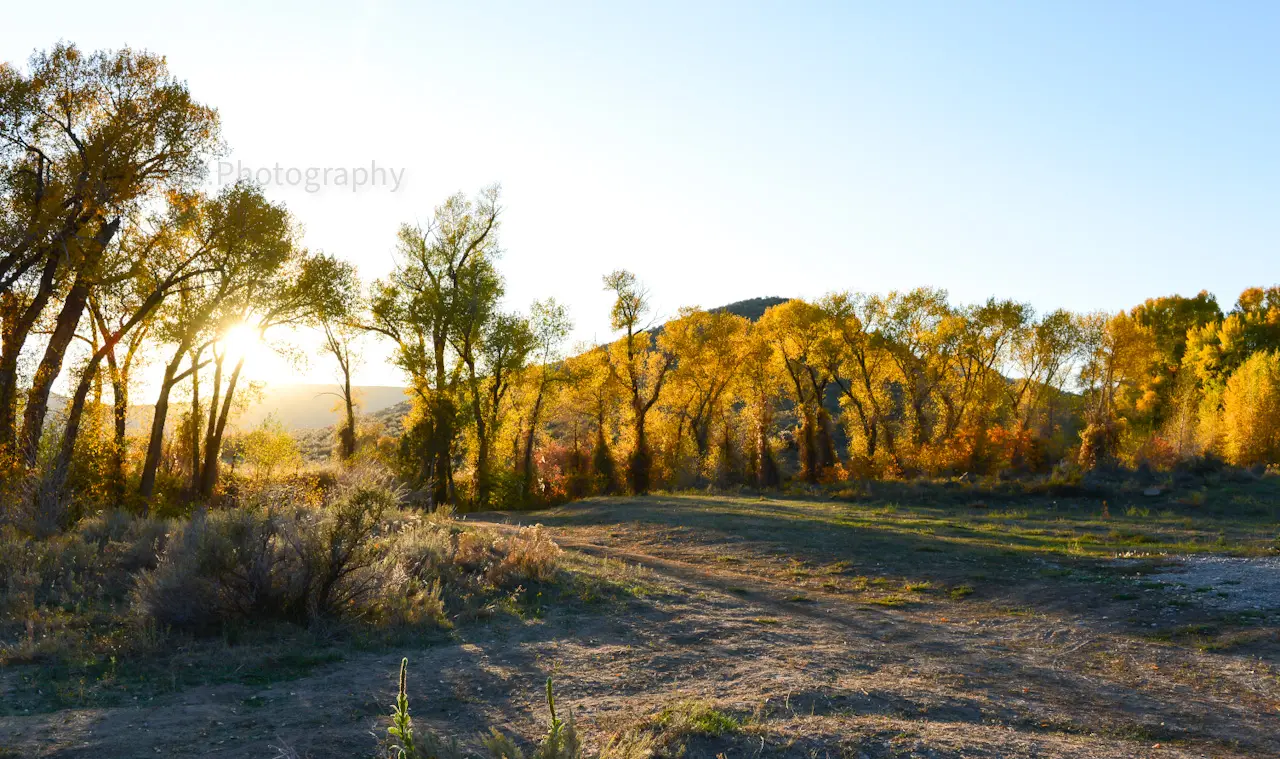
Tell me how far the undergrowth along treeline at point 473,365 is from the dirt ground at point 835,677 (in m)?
9.22

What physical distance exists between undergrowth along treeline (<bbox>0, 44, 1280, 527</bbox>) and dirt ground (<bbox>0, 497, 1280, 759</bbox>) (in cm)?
922

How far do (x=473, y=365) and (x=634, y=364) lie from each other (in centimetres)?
949

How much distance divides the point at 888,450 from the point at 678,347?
46.6 feet

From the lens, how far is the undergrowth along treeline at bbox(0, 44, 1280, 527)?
760 inches

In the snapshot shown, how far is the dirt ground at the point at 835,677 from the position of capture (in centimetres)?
589

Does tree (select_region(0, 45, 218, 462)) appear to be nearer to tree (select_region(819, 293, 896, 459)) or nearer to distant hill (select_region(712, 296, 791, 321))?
tree (select_region(819, 293, 896, 459))

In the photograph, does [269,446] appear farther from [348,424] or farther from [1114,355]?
[1114,355]

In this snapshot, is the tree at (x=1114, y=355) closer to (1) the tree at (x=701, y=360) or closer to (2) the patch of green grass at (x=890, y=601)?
(1) the tree at (x=701, y=360)

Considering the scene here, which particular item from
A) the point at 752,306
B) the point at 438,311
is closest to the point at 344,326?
the point at 438,311

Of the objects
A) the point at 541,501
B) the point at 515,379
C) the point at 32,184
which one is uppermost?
the point at 32,184

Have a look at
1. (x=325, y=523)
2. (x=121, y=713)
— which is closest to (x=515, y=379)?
(x=325, y=523)

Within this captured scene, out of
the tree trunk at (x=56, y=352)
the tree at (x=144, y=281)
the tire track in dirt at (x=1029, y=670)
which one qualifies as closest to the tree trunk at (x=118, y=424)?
the tree at (x=144, y=281)

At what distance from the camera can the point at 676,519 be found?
2434cm

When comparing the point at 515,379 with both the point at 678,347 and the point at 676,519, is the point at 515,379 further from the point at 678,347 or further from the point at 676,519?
the point at 676,519
